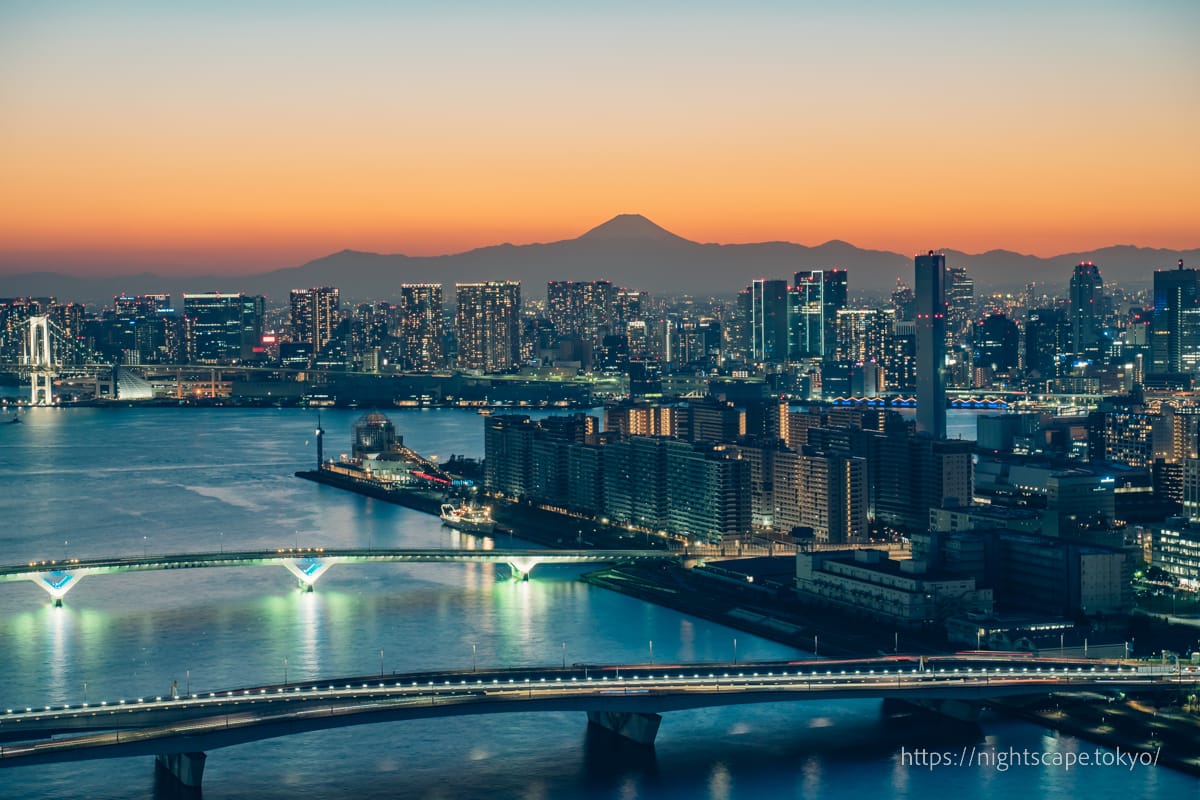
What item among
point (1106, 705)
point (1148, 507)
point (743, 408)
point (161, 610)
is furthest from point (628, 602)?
point (743, 408)

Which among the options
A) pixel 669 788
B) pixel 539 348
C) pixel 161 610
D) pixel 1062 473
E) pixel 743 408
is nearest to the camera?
pixel 669 788

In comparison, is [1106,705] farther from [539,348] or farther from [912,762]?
[539,348]

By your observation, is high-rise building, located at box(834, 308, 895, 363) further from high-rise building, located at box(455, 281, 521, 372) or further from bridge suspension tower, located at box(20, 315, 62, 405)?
bridge suspension tower, located at box(20, 315, 62, 405)

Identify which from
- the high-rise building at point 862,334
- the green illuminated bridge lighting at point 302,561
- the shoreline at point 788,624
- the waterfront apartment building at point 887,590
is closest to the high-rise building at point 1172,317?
the high-rise building at point 862,334

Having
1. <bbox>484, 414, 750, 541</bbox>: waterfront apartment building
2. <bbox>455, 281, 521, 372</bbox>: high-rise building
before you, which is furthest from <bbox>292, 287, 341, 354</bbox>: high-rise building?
<bbox>484, 414, 750, 541</bbox>: waterfront apartment building

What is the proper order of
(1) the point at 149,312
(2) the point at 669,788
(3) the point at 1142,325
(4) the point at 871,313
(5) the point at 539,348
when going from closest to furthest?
(2) the point at 669,788, (3) the point at 1142,325, (4) the point at 871,313, (5) the point at 539,348, (1) the point at 149,312

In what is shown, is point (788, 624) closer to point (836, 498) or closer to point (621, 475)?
point (836, 498)
